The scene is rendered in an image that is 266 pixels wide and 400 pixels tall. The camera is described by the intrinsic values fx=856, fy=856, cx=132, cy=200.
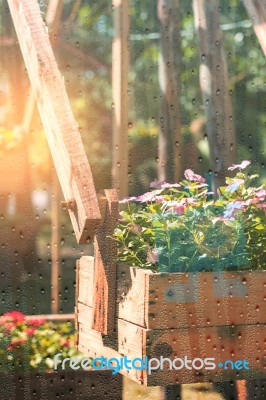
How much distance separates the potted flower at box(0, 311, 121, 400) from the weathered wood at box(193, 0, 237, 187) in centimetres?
41

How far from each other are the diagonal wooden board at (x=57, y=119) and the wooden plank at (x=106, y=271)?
57mm

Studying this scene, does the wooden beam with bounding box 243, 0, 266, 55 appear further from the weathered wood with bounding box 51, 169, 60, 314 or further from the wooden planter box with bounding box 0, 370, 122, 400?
the wooden planter box with bounding box 0, 370, 122, 400

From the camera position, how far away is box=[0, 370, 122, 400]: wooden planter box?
1.38 metres

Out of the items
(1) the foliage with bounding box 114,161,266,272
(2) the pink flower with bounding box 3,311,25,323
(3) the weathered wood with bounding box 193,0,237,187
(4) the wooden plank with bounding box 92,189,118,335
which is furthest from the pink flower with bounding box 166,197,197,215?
(2) the pink flower with bounding box 3,311,25,323

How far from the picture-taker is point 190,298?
124 centimetres

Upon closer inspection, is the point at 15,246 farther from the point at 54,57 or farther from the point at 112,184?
the point at 54,57

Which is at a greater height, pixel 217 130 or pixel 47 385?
pixel 217 130

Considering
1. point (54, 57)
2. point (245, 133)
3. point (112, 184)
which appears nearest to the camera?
point (54, 57)

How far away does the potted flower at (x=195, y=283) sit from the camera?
1.23m

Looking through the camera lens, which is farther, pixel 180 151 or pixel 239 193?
pixel 180 151

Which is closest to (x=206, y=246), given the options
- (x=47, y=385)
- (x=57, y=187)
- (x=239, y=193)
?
(x=239, y=193)

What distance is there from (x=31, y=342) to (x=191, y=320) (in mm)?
372

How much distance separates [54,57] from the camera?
129cm

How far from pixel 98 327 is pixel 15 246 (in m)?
0.18
